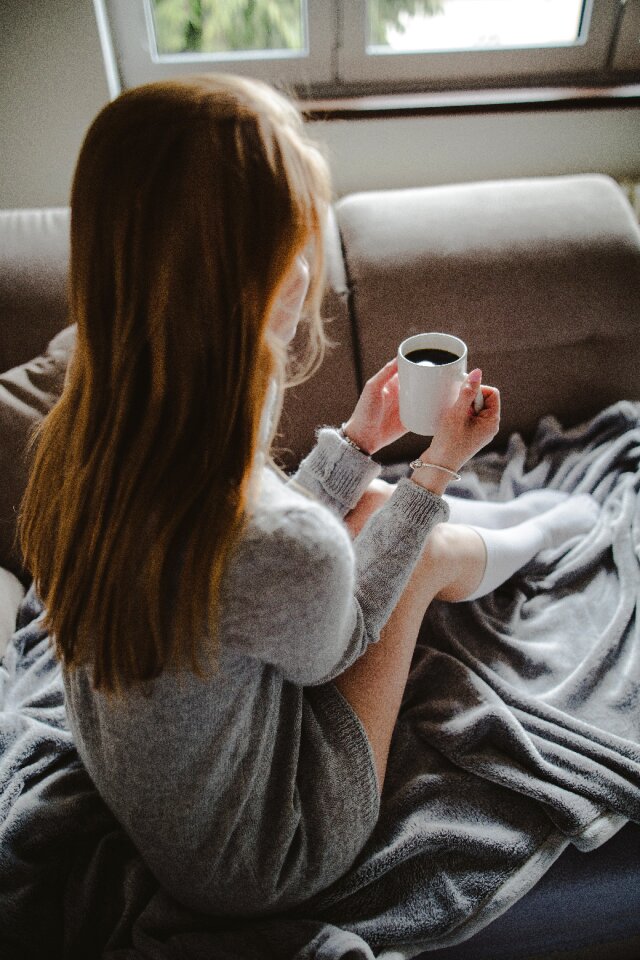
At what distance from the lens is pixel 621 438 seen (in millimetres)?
1360

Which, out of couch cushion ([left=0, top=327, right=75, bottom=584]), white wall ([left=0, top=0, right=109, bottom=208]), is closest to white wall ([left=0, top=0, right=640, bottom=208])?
white wall ([left=0, top=0, right=109, bottom=208])

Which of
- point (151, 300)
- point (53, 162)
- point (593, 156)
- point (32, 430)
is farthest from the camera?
point (593, 156)

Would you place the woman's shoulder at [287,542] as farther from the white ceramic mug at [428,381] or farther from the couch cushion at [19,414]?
the couch cushion at [19,414]

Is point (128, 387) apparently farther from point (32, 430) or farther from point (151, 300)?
point (32, 430)

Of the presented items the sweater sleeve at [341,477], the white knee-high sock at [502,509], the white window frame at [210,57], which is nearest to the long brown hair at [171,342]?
the sweater sleeve at [341,477]

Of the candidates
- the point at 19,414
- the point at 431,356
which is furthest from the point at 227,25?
the point at 431,356

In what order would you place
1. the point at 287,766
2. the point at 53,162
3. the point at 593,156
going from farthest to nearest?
the point at 593,156, the point at 53,162, the point at 287,766

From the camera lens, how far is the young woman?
0.57m

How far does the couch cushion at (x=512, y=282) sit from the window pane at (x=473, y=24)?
19.9 inches

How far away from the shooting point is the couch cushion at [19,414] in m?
1.19

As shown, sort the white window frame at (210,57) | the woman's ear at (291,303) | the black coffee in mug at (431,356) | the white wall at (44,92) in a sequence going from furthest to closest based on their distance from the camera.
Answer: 1. the white window frame at (210,57)
2. the white wall at (44,92)
3. the black coffee in mug at (431,356)
4. the woman's ear at (291,303)

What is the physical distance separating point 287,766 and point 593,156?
5.18 feet

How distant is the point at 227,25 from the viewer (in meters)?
1.66

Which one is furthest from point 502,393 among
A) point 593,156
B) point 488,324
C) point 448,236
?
point 593,156
